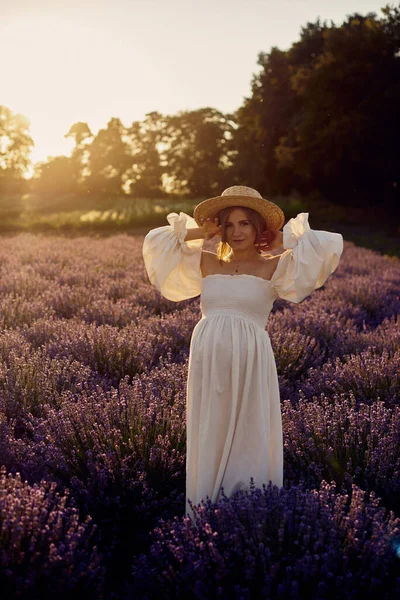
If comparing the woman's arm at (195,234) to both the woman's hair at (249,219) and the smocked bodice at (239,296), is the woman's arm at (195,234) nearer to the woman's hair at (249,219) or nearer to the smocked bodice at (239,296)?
the woman's hair at (249,219)

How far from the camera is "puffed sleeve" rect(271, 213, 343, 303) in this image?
2.20m

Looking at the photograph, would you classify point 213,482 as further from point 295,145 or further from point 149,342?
point 295,145

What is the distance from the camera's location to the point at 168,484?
7.91 ft

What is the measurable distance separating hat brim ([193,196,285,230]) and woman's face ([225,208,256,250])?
0.04m

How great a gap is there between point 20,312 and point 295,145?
23.2 metres

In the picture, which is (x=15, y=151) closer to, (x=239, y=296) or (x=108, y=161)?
(x=108, y=161)

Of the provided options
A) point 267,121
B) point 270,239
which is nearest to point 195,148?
point 267,121

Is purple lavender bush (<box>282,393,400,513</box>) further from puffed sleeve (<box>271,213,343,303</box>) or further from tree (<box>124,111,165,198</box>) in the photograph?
tree (<box>124,111,165,198</box>)

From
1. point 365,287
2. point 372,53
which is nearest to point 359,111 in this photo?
point 372,53

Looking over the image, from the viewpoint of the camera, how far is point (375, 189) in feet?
81.1

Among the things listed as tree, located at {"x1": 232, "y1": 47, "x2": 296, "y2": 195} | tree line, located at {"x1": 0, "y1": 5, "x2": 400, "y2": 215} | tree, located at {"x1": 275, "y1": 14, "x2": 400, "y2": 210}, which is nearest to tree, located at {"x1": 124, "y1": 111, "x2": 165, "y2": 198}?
tree line, located at {"x1": 0, "y1": 5, "x2": 400, "y2": 215}

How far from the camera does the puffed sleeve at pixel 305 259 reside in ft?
7.23

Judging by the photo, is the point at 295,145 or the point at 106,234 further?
the point at 295,145

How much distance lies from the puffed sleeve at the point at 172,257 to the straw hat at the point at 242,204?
3.8 inches
